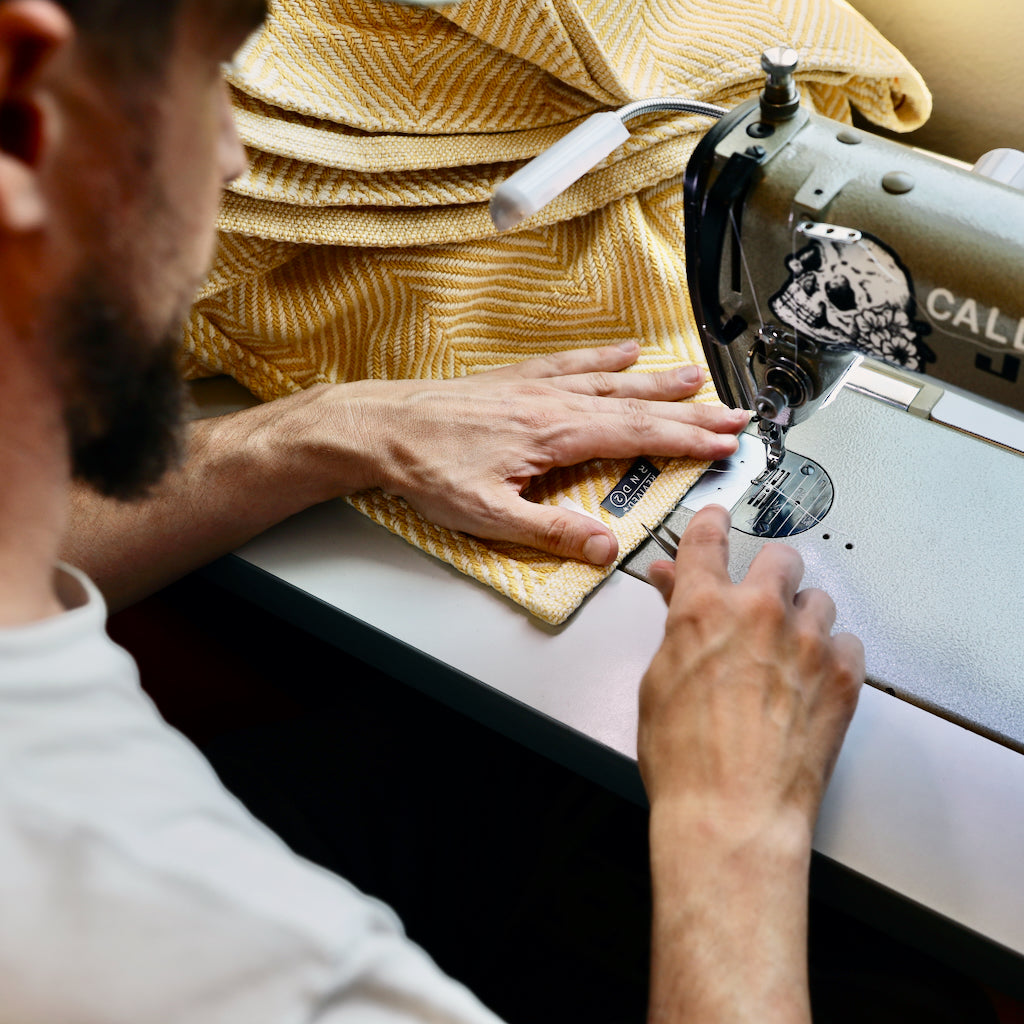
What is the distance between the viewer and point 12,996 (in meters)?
0.47

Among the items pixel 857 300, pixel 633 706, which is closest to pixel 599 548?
pixel 633 706

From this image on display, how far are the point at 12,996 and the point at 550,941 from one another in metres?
0.56

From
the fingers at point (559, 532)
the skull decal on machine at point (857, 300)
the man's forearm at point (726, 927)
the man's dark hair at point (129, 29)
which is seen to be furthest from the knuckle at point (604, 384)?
the man's dark hair at point (129, 29)

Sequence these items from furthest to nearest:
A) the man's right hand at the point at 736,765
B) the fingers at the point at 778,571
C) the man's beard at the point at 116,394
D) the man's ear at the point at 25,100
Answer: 1. the fingers at the point at 778,571
2. the man's right hand at the point at 736,765
3. the man's beard at the point at 116,394
4. the man's ear at the point at 25,100

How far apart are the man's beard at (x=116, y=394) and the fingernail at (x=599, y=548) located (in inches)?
14.6

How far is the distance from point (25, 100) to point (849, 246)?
1.72ft

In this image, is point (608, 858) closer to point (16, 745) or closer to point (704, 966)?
point (704, 966)

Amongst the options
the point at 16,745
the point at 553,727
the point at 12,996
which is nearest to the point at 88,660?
the point at 16,745

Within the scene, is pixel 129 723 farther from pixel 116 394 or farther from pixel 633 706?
pixel 633 706

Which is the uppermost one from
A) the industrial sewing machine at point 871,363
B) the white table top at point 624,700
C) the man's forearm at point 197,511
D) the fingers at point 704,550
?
the industrial sewing machine at point 871,363

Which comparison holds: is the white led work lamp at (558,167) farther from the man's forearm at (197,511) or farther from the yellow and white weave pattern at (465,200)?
the man's forearm at (197,511)

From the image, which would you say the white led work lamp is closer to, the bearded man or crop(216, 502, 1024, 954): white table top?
the bearded man

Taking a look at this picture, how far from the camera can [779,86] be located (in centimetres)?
72

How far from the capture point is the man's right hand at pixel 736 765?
2.12ft
